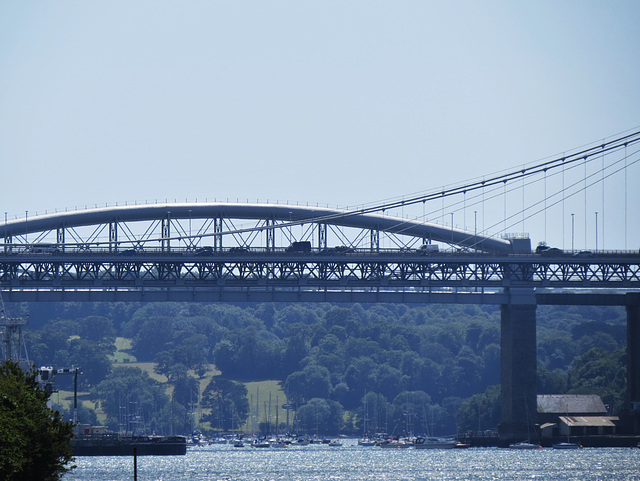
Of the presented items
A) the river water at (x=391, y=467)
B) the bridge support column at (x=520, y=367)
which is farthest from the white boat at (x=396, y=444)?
the bridge support column at (x=520, y=367)

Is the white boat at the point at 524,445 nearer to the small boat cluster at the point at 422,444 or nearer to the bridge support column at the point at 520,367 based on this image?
the bridge support column at the point at 520,367

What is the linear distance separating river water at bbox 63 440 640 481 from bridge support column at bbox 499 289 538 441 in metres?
3.09

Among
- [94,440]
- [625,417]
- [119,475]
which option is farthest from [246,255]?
[625,417]

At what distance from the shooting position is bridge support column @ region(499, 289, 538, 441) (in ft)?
432

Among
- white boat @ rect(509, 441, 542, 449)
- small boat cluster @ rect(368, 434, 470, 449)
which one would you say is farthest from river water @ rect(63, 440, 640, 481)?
small boat cluster @ rect(368, 434, 470, 449)

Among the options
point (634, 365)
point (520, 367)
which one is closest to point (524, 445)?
point (520, 367)

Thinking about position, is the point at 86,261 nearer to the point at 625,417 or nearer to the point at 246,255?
the point at 246,255

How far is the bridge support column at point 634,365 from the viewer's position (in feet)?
438

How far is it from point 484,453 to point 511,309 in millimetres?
15021

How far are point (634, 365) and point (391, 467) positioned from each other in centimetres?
3274

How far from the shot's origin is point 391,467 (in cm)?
11525

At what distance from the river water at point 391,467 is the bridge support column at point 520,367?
3.09 meters

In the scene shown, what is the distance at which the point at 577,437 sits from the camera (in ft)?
456

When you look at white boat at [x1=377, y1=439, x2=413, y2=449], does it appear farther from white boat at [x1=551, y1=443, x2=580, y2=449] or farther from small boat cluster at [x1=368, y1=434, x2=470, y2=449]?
white boat at [x1=551, y1=443, x2=580, y2=449]
